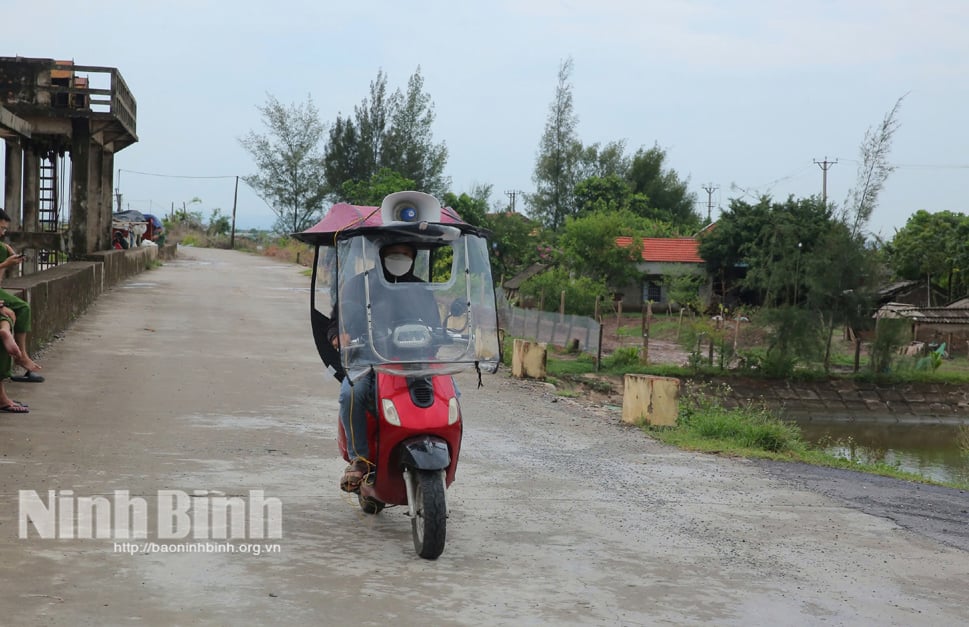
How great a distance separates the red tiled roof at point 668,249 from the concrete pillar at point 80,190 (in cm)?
3470

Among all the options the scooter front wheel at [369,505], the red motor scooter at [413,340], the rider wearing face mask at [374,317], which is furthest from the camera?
the scooter front wheel at [369,505]

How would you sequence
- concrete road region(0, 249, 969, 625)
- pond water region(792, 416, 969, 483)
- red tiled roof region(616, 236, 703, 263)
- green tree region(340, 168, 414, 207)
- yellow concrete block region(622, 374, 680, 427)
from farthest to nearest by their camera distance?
red tiled roof region(616, 236, 703, 263) < green tree region(340, 168, 414, 207) < pond water region(792, 416, 969, 483) < yellow concrete block region(622, 374, 680, 427) < concrete road region(0, 249, 969, 625)

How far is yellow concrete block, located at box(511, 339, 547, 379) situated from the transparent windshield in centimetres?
1092

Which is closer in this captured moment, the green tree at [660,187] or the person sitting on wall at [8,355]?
the person sitting on wall at [8,355]

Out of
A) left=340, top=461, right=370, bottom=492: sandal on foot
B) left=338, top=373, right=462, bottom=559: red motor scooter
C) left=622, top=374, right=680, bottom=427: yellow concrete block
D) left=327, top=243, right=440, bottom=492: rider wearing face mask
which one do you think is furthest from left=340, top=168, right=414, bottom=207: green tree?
left=338, top=373, right=462, bottom=559: red motor scooter

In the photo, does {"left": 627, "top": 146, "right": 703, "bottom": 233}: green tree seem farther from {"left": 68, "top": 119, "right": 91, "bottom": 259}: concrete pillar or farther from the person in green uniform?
the person in green uniform

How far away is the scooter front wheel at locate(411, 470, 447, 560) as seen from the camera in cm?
571

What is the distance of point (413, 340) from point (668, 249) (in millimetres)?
55829

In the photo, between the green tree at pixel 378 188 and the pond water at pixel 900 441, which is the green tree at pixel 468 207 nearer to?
the green tree at pixel 378 188

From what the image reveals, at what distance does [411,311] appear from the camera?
20.5ft

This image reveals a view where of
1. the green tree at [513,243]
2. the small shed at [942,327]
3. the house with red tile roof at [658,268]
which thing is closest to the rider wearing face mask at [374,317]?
the small shed at [942,327]

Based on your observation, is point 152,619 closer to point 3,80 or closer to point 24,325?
point 24,325

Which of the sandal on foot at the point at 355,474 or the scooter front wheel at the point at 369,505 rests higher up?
the sandal on foot at the point at 355,474

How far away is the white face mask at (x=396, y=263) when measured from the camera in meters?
6.36
